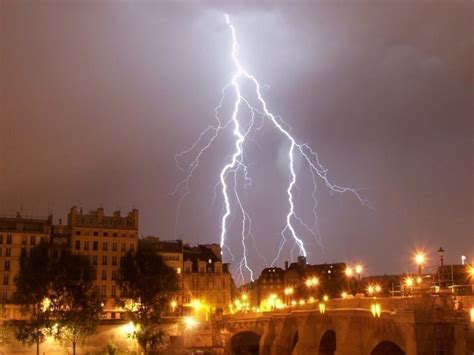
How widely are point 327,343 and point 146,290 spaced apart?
2300 cm

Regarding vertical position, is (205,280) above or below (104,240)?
below

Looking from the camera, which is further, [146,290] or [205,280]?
[205,280]

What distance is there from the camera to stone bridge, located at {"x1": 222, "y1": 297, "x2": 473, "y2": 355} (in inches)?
1350

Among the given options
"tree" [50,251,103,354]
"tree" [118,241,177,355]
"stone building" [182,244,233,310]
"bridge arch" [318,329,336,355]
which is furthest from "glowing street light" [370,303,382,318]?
"stone building" [182,244,233,310]

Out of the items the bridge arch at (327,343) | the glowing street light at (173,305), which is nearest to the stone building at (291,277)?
the glowing street light at (173,305)

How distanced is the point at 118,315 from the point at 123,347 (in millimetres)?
17558

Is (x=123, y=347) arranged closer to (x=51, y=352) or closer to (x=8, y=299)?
(x=51, y=352)

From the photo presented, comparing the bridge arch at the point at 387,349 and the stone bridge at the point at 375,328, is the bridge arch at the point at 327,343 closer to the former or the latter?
the stone bridge at the point at 375,328

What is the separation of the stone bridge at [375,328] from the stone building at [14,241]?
39888 mm

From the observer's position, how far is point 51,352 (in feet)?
226

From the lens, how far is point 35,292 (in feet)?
226

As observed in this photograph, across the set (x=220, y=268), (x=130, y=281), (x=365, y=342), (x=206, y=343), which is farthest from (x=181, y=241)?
(x=365, y=342)

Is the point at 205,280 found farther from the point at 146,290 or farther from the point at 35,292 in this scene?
the point at 35,292

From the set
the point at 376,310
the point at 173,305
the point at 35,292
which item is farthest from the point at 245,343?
the point at 376,310
